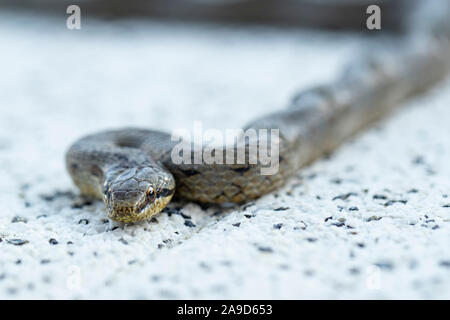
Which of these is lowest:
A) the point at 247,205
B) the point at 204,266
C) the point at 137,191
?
the point at 204,266

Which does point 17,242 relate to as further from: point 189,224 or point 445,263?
point 445,263

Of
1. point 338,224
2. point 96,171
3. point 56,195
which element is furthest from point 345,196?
point 56,195

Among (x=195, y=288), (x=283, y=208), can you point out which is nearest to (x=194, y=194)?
(x=283, y=208)

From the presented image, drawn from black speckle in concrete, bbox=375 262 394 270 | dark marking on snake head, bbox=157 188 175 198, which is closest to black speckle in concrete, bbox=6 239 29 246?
dark marking on snake head, bbox=157 188 175 198

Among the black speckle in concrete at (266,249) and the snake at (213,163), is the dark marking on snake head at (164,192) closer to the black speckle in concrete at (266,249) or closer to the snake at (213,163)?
the snake at (213,163)

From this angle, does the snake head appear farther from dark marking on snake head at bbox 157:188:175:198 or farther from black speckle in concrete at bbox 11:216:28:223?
black speckle in concrete at bbox 11:216:28:223

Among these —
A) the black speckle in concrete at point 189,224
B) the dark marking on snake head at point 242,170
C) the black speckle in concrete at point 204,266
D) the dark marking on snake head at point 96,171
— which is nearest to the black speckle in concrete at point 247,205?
the dark marking on snake head at point 242,170

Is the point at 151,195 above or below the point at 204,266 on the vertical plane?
above
